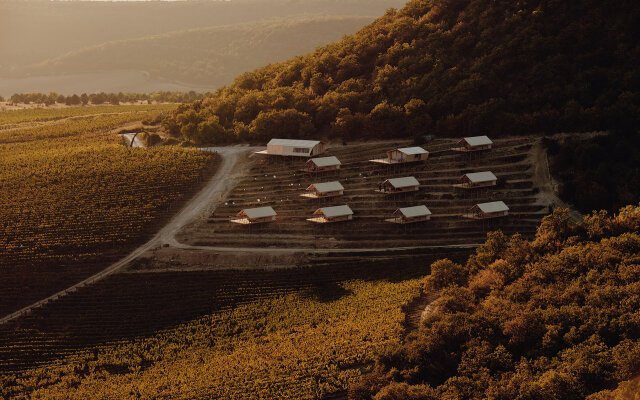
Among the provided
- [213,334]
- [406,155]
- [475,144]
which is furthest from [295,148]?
[213,334]

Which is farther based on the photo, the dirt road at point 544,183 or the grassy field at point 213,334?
the dirt road at point 544,183

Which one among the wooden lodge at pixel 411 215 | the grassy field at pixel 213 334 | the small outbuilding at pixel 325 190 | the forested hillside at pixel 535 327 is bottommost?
the grassy field at pixel 213 334

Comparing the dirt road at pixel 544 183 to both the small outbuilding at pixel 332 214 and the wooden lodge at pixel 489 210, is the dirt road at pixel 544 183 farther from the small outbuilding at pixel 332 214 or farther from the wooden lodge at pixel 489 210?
the small outbuilding at pixel 332 214

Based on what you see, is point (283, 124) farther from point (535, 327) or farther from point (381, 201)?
point (535, 327)

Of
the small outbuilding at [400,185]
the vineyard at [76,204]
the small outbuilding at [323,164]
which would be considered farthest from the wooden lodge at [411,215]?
the vineyard at [76,204]

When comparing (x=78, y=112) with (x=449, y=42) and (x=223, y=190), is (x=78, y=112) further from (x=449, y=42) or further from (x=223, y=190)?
(x=449, y=42)

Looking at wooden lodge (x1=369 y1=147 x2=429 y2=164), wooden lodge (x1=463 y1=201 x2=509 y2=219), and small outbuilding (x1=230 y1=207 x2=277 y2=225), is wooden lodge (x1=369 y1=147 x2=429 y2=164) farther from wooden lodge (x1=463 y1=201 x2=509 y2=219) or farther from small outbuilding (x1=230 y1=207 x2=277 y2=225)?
small outbuilding (x1=230 y1=207 x2=277 y2=225)
